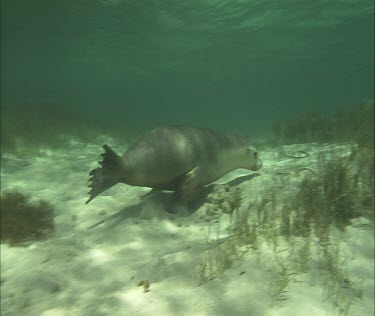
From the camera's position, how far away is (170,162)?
563 cm

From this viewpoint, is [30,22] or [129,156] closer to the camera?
[129,156]

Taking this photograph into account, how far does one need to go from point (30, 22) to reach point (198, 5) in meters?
12.4

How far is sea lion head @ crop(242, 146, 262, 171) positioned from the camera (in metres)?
7.35

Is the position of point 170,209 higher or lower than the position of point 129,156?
lower

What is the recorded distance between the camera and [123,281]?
386 centimetres

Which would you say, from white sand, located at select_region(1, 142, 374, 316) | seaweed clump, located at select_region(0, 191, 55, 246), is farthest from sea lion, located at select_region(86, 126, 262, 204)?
seaweed clump, located at select_region(0, 191, 55, 246)

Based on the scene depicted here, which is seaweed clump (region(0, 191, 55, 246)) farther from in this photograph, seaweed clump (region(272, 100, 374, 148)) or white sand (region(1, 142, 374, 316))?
seaweed clump (region(272, 100, 374, 148))

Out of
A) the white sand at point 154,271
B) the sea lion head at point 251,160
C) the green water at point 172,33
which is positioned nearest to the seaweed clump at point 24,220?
the white sand at point 154,271

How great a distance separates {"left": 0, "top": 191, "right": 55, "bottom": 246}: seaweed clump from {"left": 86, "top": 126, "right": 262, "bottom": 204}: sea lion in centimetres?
118

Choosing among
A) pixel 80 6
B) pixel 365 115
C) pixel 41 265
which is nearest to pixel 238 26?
pixel 80 6

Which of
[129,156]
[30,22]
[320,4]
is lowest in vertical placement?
[129,156]

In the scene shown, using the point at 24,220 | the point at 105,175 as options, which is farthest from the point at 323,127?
the point at 24,220

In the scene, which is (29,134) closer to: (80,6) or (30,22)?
(80,6)

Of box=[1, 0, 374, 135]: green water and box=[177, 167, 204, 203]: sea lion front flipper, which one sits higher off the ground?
box=[1, 0, 374, 135]: green water
